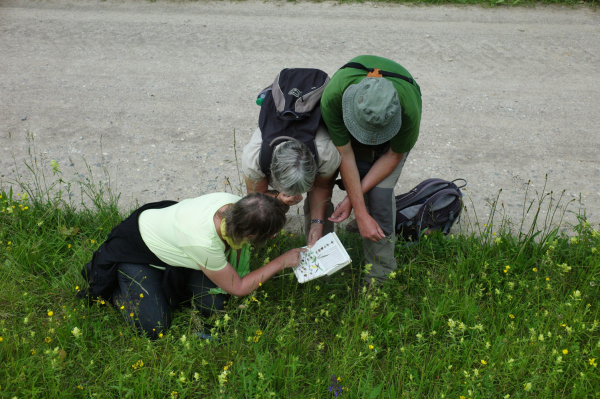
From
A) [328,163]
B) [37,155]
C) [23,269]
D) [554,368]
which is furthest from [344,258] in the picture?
[37,155]

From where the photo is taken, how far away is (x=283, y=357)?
245 centimetres

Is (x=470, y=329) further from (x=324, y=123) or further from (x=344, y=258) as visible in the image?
(x=324, y=123)

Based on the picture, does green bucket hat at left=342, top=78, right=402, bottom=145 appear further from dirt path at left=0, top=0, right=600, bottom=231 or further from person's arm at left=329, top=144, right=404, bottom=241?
dirt path at left=0, top=0, right=600, bottom=231

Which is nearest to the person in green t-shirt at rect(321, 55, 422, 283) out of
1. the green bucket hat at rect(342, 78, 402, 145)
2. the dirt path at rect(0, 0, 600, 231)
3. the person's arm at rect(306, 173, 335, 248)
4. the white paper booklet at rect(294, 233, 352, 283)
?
the green bucket hat at rect(342, 78, 402, 145)

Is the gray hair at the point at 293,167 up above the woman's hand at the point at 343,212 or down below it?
above

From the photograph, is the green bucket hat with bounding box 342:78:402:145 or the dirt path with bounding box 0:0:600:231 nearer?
the green bucket hat with bounding box 342:78:402:145

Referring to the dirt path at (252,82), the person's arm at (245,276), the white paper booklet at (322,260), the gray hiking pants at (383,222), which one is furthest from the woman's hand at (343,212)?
the dirt path at (252,82)

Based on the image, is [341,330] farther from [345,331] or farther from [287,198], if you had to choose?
[287,198]

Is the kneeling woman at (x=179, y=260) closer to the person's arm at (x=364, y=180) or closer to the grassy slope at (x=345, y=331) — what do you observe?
the grassy slope at (x=345, y=331)

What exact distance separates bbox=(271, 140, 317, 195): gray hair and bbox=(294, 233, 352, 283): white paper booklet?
1.36 feet

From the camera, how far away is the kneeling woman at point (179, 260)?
8.32 ft

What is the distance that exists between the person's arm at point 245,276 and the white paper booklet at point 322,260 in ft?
0.17

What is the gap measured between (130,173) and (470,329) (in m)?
Result: 3.06

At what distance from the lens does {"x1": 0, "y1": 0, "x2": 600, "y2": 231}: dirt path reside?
4.18 meters
